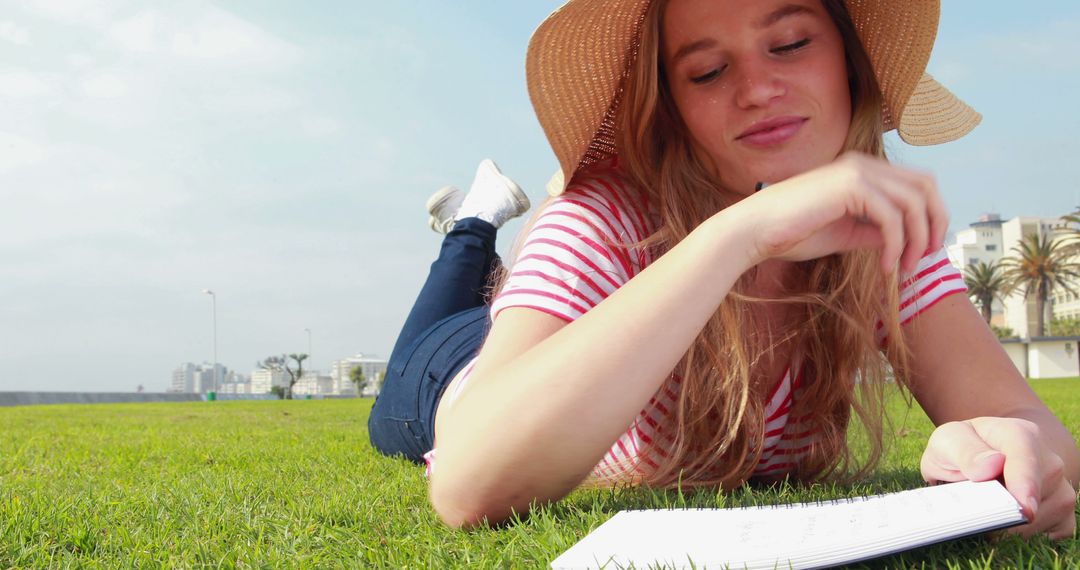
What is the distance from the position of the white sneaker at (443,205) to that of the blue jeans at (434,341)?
1.09 m

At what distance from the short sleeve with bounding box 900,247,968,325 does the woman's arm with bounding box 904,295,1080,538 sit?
0.03 metres

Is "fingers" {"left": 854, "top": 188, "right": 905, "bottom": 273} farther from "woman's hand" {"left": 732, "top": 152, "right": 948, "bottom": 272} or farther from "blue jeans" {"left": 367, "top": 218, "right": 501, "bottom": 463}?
"blue jeans" {"left": 367, "top": 218, "right": 501, "bottom": 463}

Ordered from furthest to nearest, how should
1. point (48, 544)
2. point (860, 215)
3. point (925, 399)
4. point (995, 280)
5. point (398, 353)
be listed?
point (995, 280), point (398, 353), point (925, 399), point (48, 544), point (860, 215)

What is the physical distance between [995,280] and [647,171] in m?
67.6

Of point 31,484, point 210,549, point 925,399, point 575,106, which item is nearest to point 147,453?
point 31,484

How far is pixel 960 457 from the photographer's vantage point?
1.71 m

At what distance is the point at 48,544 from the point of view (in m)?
2.09

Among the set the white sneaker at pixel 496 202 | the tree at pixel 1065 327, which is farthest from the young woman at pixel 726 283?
the tree at pixel 1065 327

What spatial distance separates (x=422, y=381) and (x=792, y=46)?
2594 mm

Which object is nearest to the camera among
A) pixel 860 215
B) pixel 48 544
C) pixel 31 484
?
pixel 860 215

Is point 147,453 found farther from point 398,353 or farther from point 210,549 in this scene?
point 210,549

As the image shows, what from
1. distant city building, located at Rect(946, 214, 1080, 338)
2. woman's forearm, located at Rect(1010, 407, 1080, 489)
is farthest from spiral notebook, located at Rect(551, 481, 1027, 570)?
distant city building, located at Rect(946, 214, 1080, 338)

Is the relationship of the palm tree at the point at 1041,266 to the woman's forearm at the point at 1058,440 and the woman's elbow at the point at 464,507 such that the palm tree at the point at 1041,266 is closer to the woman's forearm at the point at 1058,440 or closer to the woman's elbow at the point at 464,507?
the woman's forearm at the point at 1058,440

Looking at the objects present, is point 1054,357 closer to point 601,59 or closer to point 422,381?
point 422,381
